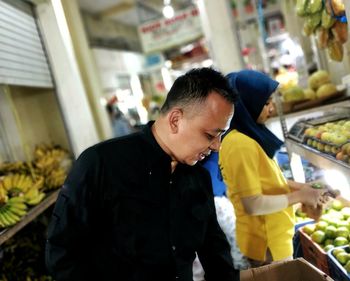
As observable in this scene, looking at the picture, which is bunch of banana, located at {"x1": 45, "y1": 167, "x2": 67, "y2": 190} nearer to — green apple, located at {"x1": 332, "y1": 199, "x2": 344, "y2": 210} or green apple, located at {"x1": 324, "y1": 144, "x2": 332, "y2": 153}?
green apple, located at {"x1": 332, "y1": 199, "x2": 344, "y2": 210}

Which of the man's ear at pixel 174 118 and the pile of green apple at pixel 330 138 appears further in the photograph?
the pile of green apple at pixel 330 138

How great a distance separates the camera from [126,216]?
5.21 feet

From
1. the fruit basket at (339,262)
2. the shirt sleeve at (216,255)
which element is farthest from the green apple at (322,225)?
the shirt sleeve at (216,255)

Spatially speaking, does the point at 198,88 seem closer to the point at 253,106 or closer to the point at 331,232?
the point at 253,106

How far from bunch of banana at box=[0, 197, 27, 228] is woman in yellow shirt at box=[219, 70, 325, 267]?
1913 millimetres

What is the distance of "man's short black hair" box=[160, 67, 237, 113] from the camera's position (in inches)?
61.2

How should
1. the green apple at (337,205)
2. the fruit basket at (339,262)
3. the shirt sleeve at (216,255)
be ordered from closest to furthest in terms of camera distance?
the shirt sleeve at (216,255)
the fruit basket at (339,262)
the green apple at (337,205)

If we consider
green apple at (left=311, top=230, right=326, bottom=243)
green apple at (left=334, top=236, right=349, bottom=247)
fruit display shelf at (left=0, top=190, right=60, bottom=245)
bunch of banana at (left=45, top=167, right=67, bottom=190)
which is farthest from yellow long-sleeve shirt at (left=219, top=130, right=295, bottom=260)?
bunch of banana at (left=45, top=167, right=67, bottom=190)

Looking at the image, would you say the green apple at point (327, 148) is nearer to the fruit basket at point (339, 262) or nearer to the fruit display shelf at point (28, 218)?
the fruit basket at point (339, 262)

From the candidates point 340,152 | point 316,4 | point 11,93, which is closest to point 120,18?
point 11,93

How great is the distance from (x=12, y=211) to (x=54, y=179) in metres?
1.26

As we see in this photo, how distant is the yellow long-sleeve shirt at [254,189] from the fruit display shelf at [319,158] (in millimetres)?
262

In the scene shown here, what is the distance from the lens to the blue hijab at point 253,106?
2.45 meters

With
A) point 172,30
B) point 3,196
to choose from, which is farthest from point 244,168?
point 172,30
